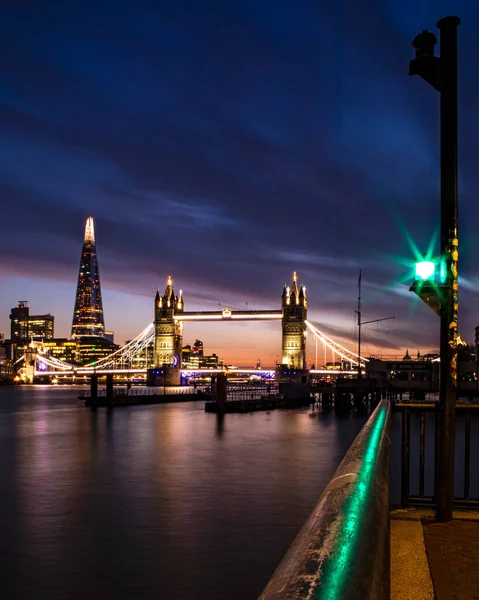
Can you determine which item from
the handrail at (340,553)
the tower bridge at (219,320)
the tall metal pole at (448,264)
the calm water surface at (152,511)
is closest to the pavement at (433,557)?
the tall metal pole at (448,264)

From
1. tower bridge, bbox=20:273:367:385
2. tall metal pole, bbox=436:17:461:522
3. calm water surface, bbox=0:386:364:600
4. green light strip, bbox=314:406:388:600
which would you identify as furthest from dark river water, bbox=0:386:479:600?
tower bridge, bbox=20:273:367:385

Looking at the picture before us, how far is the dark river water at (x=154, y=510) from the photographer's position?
15.9 meters

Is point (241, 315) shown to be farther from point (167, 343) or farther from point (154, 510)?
point (154, 510)

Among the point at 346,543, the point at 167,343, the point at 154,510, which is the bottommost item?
the point at 154,510

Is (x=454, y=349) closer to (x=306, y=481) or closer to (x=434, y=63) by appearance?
(x=434, y=63)

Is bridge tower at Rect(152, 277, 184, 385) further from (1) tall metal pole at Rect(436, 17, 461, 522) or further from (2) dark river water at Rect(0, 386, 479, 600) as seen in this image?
(1) tall metal pole at Rect(436, 17, 461, 522)

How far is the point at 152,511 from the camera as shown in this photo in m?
23.2

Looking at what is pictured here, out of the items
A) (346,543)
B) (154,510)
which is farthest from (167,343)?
(346,543)

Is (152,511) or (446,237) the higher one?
(446,237)

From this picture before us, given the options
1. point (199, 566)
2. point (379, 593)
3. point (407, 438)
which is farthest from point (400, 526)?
point (199, 566)

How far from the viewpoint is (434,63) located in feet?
23.3

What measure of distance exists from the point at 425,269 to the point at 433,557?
2.58m

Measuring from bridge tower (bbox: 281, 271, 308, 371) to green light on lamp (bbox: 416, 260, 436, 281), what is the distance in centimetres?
14600

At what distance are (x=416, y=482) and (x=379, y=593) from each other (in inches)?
1169
